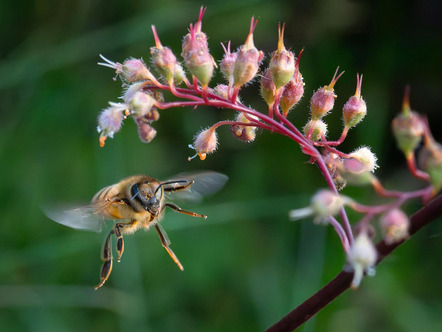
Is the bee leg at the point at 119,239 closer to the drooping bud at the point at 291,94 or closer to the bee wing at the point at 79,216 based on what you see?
the bee wing at the point at 79,216

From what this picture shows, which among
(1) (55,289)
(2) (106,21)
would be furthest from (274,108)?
(2) (106,21)

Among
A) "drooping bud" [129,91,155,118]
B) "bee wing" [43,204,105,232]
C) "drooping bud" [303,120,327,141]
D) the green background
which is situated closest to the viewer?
"drooping bud" [129,91,155,118]

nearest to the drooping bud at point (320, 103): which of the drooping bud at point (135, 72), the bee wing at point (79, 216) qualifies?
the drooping bud at point (135, 72)

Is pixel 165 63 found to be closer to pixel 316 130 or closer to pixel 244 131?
pixel 244 131

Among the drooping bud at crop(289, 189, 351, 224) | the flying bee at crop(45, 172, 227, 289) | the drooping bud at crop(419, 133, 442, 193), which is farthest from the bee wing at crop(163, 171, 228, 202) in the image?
the drooping bud at crop(419, 133, 442, 193)

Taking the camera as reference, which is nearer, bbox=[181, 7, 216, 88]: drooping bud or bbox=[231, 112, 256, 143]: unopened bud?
bbox=[181, 7, 216, 88]: drooping bud

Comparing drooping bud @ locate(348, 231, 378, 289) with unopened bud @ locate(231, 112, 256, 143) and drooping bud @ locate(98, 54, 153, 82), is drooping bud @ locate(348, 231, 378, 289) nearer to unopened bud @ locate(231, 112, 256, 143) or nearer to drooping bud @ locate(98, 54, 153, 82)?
unopened bud @ locate(231, 112, 256, 143)

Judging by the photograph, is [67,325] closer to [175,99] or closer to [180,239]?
[180,239]
